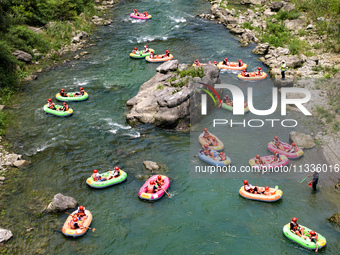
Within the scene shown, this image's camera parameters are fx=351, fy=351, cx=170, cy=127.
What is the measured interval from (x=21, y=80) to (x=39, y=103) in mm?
4786

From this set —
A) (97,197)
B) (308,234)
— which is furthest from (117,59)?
(308,234)

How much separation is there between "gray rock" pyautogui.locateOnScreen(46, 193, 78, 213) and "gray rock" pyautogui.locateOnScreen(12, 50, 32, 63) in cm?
2055

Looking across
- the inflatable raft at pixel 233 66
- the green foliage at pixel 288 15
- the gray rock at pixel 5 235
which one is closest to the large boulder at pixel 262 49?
the inflatable raft at pixel 233 66

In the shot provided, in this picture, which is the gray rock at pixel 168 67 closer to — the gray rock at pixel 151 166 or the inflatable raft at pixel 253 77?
the inflatable raft at pixel 253 77

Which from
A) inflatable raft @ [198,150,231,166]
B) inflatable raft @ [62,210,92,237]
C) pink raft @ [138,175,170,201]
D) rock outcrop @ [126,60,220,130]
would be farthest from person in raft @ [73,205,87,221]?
rock outcrop @ [126,60,220,130]

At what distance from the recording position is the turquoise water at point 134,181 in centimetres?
1902

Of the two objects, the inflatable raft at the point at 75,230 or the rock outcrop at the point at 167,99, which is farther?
the rock outcrop at the point at 167,99

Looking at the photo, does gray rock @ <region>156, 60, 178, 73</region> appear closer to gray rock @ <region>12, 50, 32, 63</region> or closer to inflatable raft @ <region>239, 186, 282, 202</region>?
gray rock @ <region>12, 50, 32, 63</region>

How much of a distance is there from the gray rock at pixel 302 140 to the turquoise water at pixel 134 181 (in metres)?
0.67

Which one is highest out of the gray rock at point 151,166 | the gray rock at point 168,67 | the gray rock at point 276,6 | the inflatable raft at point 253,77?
the gray rock at point 276,6

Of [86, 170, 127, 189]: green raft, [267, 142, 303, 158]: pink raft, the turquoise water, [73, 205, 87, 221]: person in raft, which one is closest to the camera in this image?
the turquoise water

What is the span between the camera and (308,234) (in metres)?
18.8

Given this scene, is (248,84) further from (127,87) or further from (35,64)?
(35,64)

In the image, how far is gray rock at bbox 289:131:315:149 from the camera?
2558cm
